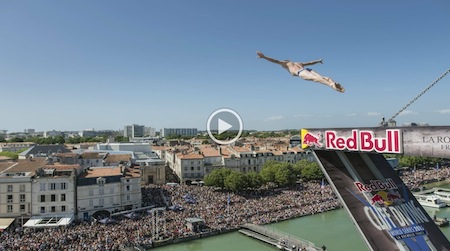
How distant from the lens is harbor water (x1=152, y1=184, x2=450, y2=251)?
26.0 meters

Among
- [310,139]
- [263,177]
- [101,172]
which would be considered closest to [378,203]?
[310,139]

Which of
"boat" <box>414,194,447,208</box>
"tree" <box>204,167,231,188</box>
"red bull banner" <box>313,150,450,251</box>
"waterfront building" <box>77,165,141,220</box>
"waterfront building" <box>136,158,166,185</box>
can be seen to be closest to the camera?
"red bull banner" <box>313,150,450,251</box>

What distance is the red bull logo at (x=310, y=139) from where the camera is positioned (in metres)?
12.7

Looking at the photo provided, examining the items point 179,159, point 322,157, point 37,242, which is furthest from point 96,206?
point 322,157

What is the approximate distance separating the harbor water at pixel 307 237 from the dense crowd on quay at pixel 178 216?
3.46 feet

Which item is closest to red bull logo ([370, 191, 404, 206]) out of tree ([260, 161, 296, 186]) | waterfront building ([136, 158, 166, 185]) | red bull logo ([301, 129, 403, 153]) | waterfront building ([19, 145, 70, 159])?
red bull logo ([301, 129, 403, 153])

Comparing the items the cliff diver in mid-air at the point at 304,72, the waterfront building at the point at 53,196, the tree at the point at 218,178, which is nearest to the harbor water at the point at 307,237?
the waterfront building at the point at 53,196

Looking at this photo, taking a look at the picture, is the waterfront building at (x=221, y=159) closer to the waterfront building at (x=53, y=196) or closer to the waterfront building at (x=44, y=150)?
the waterfront building at (x=53, y=196)

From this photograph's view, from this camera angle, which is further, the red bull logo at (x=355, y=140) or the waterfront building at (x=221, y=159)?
the waterfront building at (x=221, y=159)

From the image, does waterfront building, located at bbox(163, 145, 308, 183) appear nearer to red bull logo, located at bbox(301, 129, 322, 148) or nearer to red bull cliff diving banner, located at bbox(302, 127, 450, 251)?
red bull logo, located at bbox(301, 129, 322, 148)

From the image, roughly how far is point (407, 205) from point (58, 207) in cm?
2886

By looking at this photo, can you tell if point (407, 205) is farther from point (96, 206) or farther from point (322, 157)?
point (96, 206)

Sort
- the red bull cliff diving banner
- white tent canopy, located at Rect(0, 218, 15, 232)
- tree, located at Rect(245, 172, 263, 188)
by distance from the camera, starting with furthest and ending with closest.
→ tree, located at Rect(245, 172, 263, 188) < white tent canopy, located at Rect(0, 218, 15, 232) < the red bull cliff diving banner

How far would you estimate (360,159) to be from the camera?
13.3 metres
